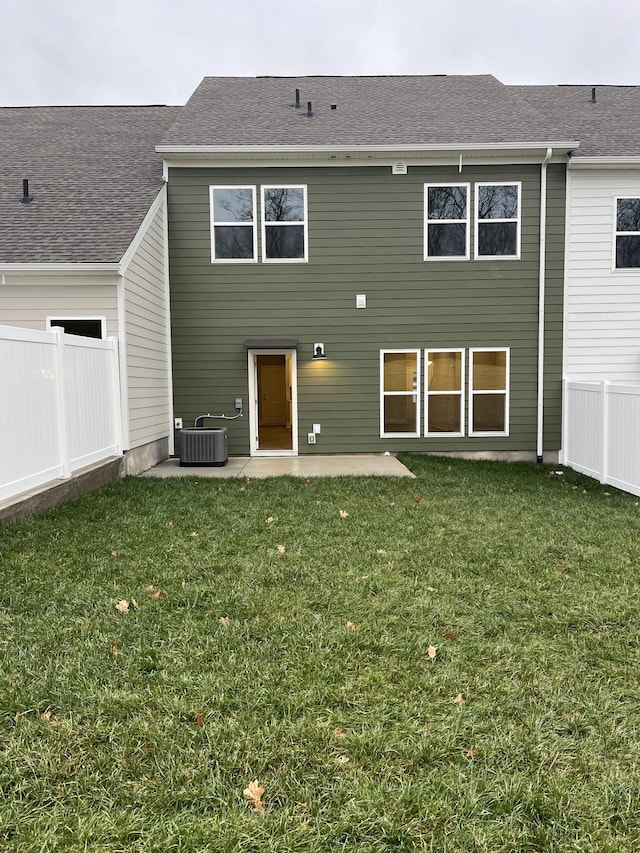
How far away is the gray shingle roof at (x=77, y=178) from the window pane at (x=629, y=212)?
8215 millimetres

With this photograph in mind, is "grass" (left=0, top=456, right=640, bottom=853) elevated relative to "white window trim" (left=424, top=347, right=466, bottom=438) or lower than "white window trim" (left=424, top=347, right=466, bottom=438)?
lower

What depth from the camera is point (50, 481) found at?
553 cm

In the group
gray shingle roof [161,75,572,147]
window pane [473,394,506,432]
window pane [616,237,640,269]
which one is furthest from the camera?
window pane [473,394,506,432]

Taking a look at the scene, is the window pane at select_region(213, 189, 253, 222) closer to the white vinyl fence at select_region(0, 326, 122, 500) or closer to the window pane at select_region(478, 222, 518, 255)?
the white vinyl fence at select_region(0, 326, 122, 500)

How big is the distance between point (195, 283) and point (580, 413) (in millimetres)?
6940

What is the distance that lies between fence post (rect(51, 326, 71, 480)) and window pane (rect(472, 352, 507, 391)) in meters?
6.90

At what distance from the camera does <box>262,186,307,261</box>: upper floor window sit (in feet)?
30.9

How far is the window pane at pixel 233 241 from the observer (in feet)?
31.0

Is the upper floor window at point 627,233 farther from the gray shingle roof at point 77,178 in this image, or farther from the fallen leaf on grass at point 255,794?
the fallen leaf on grass at point 255,794

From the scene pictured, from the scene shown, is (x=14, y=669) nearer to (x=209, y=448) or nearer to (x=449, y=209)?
(x=209, y=448)

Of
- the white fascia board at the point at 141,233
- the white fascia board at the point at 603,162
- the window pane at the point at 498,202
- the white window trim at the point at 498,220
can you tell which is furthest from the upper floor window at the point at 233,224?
the white fascia board at the point at 603,162

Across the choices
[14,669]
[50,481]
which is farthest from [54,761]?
[50,481]

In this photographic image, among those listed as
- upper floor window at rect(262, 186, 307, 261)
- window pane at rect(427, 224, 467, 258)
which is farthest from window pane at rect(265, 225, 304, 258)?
window pane at rect(427, 224, 467, 258)

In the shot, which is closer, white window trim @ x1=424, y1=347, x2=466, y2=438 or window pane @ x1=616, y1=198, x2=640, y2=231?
window pane @ x1=616, y1=198, x2=640, y2=231
